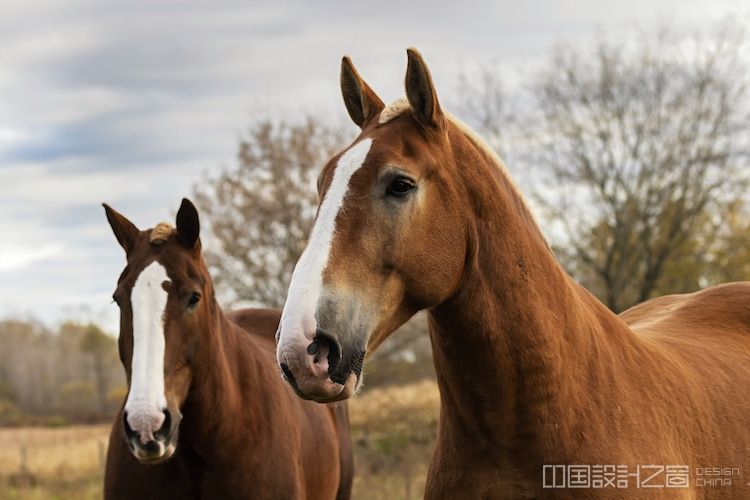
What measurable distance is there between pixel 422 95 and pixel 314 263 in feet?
2.50

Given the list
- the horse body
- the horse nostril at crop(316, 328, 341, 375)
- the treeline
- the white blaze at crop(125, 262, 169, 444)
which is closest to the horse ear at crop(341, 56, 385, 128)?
the horse body

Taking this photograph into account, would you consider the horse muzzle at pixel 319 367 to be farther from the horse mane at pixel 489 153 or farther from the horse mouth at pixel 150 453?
the horse mouth at pixel 150 453

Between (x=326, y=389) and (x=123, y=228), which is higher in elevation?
(x=123, y=228)

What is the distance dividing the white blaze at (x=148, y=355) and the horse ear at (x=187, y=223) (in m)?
0.42

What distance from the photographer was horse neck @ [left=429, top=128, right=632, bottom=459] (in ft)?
9.89

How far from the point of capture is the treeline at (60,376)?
152 ft

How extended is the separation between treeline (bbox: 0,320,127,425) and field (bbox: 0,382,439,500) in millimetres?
22704

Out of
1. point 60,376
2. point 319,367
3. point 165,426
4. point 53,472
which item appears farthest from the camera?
point 60,376

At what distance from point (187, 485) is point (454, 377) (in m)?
2.76

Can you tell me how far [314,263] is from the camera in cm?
266

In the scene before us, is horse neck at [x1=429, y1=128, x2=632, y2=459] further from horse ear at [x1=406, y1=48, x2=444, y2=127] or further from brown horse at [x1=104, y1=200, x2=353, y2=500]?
brown horse at [x1=104, y1=200, x2=353, y2=500]

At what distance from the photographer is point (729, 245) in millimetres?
26328

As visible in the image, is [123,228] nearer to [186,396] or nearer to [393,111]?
[186,396]

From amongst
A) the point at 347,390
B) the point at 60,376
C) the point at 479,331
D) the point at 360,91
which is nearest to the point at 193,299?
the point at 360,91
